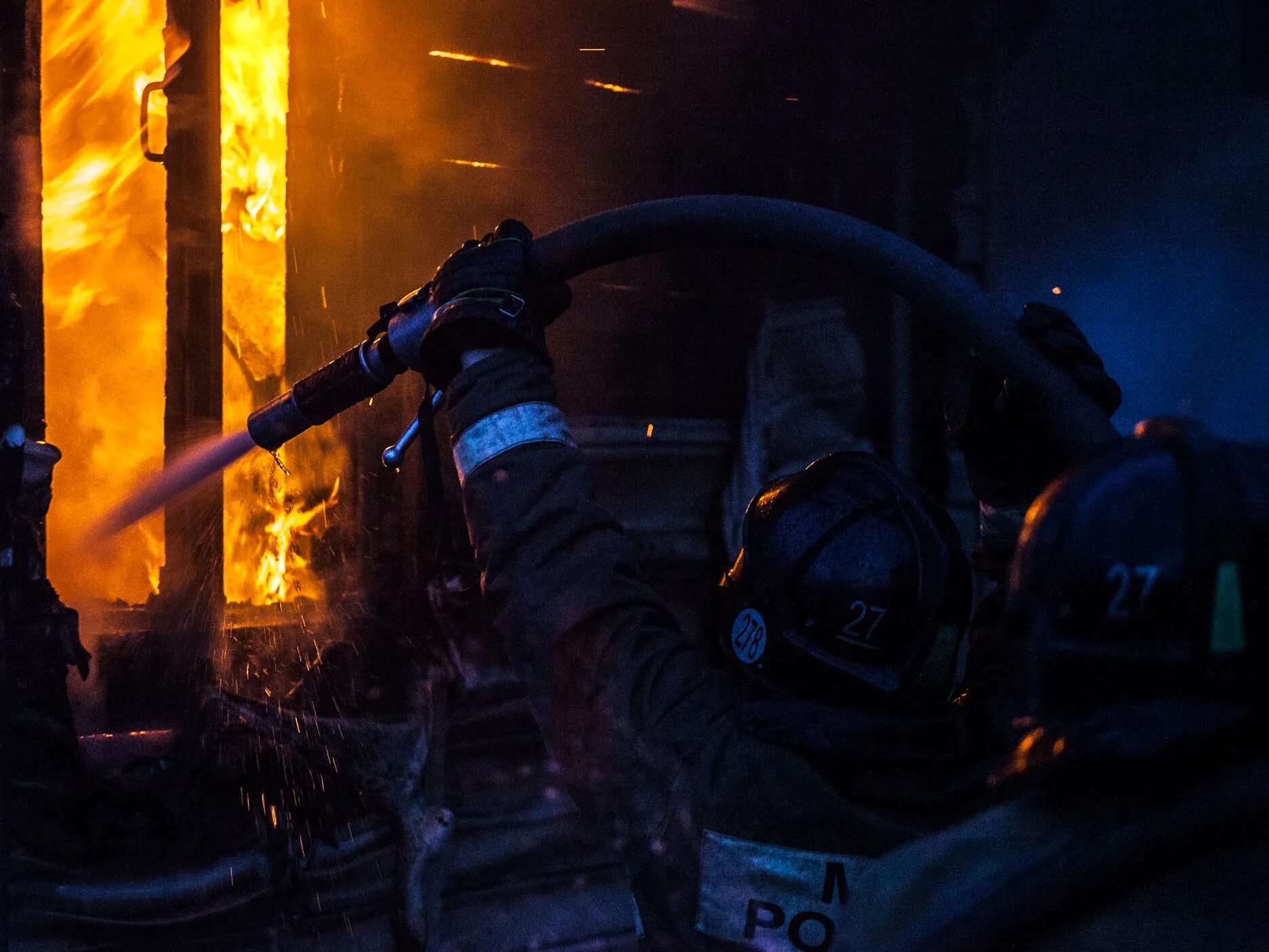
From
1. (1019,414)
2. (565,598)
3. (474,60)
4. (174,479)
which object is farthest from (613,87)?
(565,598)

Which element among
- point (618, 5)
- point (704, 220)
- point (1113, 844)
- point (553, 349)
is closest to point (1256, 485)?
point (1113, 844)

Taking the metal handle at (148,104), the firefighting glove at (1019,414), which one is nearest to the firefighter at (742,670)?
the firefighting glove at (1019,414)

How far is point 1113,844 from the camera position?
70cm

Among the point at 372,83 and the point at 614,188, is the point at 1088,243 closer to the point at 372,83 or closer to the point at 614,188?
the point at 614,188

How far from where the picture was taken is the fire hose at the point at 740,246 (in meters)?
1.83

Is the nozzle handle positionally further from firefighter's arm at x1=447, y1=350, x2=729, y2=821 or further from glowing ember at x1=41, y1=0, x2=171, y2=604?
glowing ember at x1=41, y1=0, x2=171, y2=604

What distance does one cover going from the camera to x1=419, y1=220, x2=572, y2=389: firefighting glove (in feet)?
5.33

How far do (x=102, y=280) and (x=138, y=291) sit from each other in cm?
18

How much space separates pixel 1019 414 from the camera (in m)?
1.96

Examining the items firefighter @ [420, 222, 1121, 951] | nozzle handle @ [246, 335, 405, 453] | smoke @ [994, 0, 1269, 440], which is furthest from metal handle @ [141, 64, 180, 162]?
smoke @ [994, 0, 1269, 440]

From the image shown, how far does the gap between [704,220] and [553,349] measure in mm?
1740

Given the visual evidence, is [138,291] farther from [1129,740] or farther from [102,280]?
[1129,740]

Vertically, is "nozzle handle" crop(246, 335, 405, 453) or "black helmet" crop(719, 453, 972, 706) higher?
"nozzle handle" crop(246, 335, 405, 453)

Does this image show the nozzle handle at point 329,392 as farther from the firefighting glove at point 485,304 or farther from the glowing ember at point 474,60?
the glowing ember at point 474,60
